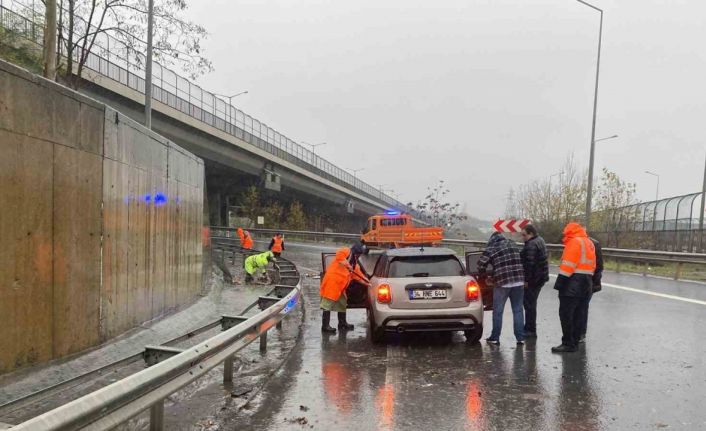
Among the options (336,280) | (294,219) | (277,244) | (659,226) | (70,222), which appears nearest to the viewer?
(70,222)

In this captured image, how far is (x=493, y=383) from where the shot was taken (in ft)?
19.3

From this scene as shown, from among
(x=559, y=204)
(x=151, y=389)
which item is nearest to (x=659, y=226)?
(x=559, y=204)

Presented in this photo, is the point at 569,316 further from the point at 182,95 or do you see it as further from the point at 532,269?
the point at 182,95

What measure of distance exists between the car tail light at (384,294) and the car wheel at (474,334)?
4.15 ft

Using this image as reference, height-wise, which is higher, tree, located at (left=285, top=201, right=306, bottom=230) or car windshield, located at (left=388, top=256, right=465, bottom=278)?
car windshield, located at (left=388, top=256, right=465, bottom=278)

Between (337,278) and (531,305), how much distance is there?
9.85 ft

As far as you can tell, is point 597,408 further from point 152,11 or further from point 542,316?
point 152,11

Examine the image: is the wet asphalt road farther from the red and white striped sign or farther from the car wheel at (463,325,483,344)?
the red and white striped sign

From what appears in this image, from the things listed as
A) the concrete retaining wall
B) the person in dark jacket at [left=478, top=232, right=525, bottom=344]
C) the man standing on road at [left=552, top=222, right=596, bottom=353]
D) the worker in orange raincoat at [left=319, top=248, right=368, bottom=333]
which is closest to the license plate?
the person in dark jacket at [left=478, top=232, right=525, bottom=344]

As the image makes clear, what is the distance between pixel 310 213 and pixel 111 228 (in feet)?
201

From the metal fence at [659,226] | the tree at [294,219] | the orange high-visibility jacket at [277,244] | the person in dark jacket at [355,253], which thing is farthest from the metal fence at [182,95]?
the metal fence at [659,226]

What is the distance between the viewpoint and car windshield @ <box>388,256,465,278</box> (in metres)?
7.84

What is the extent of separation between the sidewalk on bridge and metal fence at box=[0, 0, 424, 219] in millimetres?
10286

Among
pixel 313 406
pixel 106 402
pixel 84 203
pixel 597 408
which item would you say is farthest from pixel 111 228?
pixel 597 408
